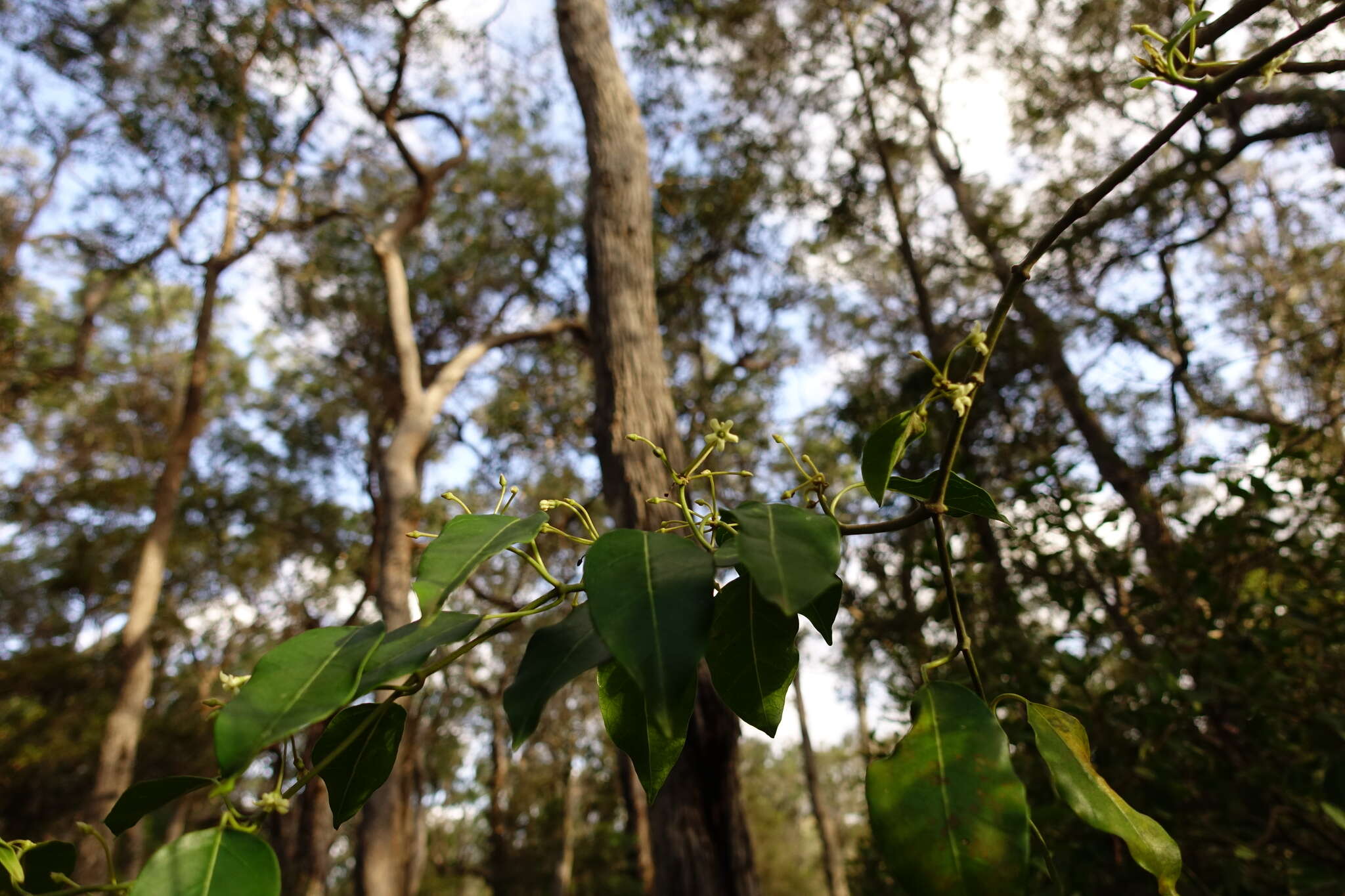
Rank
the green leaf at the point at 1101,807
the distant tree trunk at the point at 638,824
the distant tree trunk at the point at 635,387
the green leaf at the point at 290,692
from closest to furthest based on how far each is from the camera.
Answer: the green leaf at the point at 290,692 → the green leaf at the point at 1101,807 → the distant tree trunk at the point at 635,387 → the distant tree trunk at the point at 638,824

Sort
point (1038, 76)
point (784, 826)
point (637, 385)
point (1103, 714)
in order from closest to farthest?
point (1103, 714) → point (637, 385) → point (1038, 76) → point (784, 826)

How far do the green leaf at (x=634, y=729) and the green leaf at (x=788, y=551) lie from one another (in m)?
0.16

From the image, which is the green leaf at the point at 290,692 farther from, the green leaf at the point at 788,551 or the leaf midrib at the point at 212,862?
the green leaf at the point at 788,551

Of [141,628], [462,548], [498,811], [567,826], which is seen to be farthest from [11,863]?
[498,811]

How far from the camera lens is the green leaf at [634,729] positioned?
0.54m

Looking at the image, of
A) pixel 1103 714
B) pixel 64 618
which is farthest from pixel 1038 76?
pixel 64 618

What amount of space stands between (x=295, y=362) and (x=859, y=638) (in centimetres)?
1185

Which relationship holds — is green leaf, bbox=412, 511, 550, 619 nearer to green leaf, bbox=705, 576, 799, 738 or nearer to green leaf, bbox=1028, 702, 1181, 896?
green leaf, bbox=705, 576, 799, 738

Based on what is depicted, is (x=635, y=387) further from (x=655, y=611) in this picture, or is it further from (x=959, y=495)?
(x=655, y=611)

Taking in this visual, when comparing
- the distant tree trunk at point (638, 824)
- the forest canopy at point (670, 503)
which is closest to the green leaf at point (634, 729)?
the forest canopy at point (670, 503)

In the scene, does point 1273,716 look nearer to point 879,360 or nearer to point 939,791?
point 939,791

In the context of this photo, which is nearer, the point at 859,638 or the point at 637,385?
the point at 637,385

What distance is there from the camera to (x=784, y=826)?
21.3m

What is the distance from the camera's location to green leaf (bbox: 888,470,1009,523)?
561 millimetres
